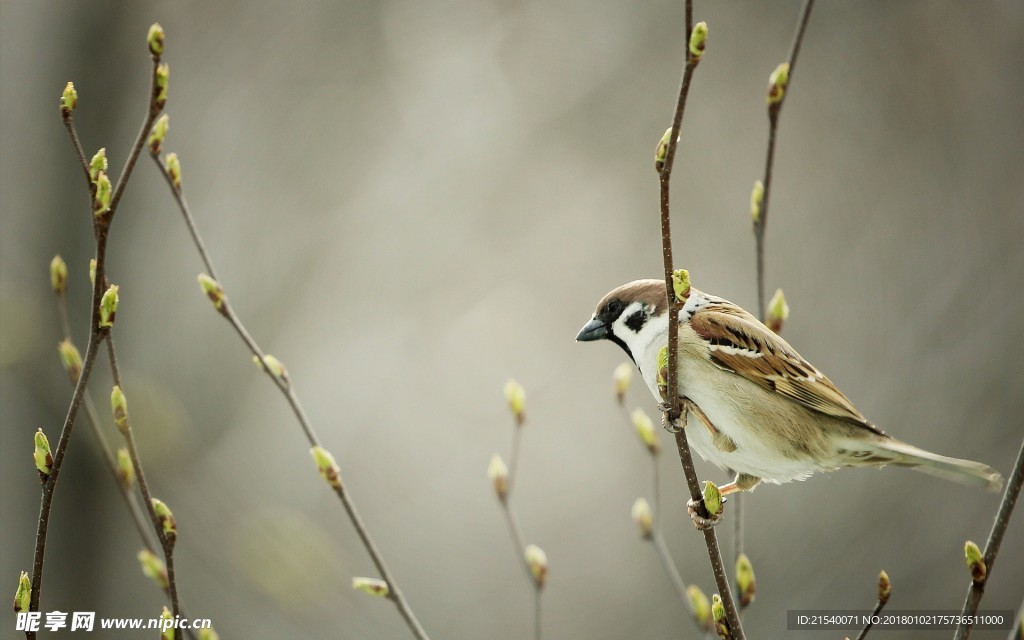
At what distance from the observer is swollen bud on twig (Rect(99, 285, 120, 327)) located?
3.20 feet

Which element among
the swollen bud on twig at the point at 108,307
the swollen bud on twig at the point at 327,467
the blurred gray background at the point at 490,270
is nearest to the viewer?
the swollen bud on twig at the point at 108,307

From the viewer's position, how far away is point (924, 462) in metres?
1.27

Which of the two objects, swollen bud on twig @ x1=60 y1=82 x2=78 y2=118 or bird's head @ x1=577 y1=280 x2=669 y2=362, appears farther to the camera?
bird's head @ x1=577 y1=280 x2=669 y2=362

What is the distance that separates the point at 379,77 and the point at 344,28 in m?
0.31

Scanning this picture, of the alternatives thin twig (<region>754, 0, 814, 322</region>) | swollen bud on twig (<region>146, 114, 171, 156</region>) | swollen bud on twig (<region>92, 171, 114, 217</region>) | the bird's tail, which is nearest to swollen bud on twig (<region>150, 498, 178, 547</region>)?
swollen bud on twig (<region>92, 171, 114, 217</region>)

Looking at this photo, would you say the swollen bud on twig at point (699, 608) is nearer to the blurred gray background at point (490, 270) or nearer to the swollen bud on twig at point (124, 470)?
the swollen bud on twig at point (124, 470)

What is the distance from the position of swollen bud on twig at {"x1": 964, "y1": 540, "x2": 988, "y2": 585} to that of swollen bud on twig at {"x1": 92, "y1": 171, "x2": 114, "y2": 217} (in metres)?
1.05

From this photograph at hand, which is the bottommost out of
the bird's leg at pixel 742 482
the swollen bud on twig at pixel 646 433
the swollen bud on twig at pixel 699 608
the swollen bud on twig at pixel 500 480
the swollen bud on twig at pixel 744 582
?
→ the swollen bud on twig at pixel 699 608

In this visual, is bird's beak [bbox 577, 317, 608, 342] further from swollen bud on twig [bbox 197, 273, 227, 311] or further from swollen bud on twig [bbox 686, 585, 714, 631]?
swollen bud on twig [bbox 197, 273, 227, 311]

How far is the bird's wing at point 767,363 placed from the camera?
1.45 metres

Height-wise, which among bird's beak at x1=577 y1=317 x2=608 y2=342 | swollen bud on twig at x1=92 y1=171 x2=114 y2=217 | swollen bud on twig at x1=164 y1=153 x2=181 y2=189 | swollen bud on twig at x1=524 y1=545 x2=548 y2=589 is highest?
swollen bud on twig at x1=164 y1=153 x2=181 y2=189


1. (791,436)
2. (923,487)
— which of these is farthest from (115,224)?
(923,487)

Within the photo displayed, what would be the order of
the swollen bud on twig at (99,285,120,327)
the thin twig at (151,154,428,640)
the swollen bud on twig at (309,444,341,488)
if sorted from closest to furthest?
the swollen bud on twig at (99,285,120,327) → the thin twig at (151,154,428,640) → the swollen bud on twig at (309,444,341,488)

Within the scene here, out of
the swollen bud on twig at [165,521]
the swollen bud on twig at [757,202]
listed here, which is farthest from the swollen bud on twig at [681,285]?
the swollen bud on twig at [165,521]
